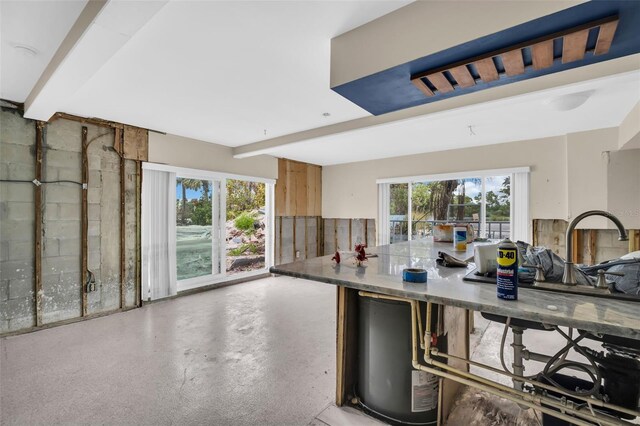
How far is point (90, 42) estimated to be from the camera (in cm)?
182

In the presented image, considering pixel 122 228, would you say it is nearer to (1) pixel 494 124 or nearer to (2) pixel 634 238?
(1) pixel 494 124

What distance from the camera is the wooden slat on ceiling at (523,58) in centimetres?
131

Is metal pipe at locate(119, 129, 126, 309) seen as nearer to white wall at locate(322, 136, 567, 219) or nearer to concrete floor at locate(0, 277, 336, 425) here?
concrete floor at locate(0, 277, 336, 425)

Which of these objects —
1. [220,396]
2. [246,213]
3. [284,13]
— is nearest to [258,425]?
[220,396]

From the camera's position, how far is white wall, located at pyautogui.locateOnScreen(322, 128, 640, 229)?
401cm

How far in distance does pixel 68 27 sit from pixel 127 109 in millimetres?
1552

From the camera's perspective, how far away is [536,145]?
468cm

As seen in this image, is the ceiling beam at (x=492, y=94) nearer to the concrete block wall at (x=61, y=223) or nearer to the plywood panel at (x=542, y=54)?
the plywood panel at (x=542, y=54)

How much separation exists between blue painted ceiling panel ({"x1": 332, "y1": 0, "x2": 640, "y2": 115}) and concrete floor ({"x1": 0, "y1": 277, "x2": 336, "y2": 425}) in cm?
218

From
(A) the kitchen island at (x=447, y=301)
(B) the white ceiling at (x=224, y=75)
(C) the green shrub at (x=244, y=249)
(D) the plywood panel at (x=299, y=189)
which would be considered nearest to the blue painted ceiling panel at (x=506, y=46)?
(B) the white ceiling at (x=224, y=75)

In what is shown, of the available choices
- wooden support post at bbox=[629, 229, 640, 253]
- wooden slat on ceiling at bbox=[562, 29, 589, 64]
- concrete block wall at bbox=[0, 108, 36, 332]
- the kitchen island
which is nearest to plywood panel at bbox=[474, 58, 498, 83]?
wooden slat on ceiling at bbox=[562, 29, 589, 64]

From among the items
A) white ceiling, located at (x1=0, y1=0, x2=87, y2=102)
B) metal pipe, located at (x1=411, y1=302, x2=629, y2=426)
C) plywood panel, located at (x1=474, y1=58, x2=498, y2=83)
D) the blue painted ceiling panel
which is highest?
white ceiling, located at (x1=0, y1=0, x2=87, y2=102)

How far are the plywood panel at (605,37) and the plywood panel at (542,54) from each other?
0.18m

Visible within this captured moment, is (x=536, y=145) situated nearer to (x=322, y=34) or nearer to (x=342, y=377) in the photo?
(x=322, y=34)
